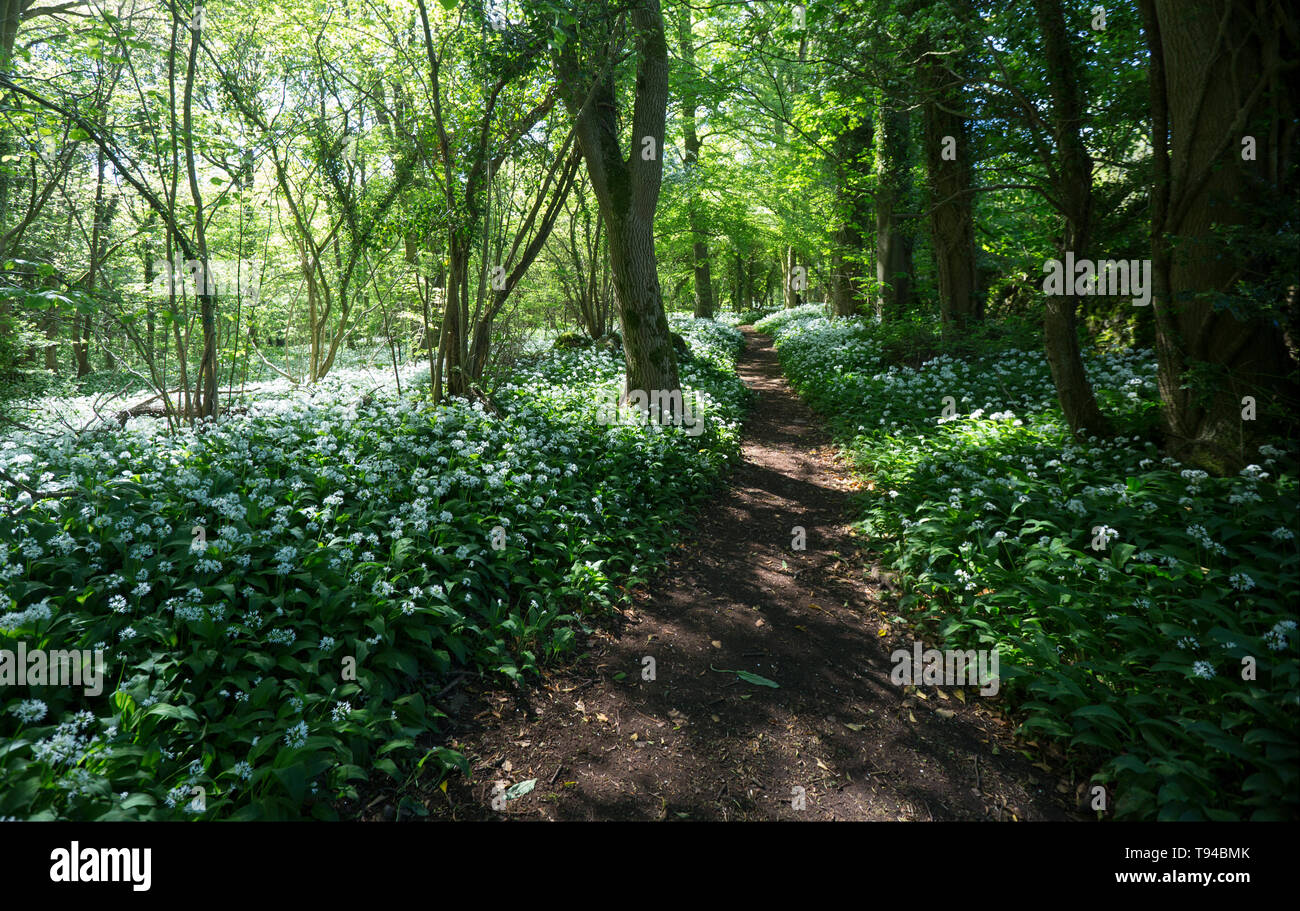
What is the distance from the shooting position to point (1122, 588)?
365 centimetres

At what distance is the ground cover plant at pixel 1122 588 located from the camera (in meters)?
2.59

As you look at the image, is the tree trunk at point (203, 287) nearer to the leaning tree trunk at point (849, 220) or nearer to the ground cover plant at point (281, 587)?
the ground cover plant at point (281, 587)

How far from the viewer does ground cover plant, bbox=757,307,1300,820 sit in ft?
8.49

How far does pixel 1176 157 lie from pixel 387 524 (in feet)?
24.6

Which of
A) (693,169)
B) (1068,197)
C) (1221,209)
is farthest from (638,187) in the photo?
(693,169)

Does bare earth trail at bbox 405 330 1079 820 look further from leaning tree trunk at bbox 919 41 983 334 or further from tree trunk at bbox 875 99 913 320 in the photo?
tree trunk at bbox 875 99 913 320

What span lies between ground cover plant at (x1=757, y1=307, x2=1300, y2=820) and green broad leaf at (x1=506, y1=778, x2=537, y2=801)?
9.21ft

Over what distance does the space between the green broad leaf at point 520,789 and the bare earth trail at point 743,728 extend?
0.09 ft

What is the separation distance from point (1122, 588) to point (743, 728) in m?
2.64

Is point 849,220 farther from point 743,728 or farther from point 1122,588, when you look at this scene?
point 743,728

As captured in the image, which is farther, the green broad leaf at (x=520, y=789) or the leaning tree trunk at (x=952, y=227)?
the leaning tree trunk at (x=952, y=227)

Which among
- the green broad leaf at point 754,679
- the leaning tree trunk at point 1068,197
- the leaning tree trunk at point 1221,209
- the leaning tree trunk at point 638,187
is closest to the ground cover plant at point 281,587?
the green broad leaf at point 754,679
